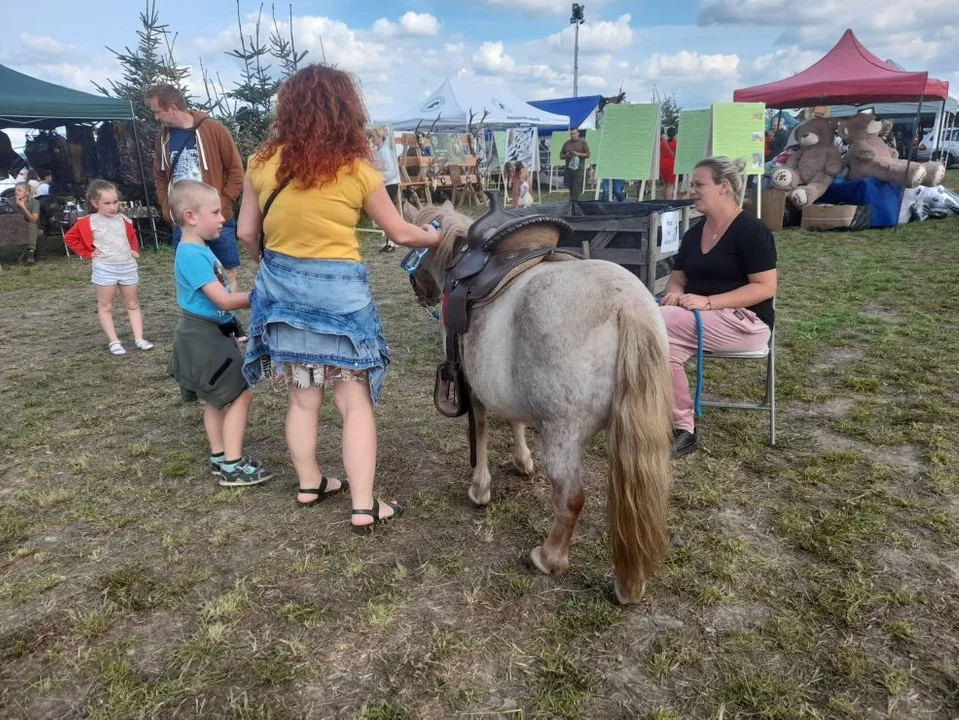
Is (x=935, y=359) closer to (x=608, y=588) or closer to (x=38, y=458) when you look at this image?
(x=608, y=588)

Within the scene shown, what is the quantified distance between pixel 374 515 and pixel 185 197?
5.66ft

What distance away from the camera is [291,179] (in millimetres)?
2426

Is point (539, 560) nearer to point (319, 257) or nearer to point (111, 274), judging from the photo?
point (319, 257)

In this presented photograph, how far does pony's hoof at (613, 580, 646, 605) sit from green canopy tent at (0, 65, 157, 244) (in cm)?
1102

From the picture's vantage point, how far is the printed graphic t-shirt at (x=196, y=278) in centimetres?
292

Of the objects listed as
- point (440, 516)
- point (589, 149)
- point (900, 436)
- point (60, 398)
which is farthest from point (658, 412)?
point (589, 149)

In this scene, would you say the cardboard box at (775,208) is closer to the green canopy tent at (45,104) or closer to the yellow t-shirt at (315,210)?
the yellow t-shirt at (315,210)

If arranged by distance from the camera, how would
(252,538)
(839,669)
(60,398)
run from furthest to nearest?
(60,398), (252,538), (839,669)

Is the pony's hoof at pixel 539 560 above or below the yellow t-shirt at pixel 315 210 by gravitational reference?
below

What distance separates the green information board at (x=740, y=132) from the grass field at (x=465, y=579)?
5153mm

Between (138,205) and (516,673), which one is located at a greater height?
(138,205)

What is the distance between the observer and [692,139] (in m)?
9.20

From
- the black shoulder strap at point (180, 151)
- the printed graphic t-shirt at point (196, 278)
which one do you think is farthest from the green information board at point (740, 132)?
the printed graphic t-shirt at point (196, 278)

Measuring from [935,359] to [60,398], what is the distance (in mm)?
6533
